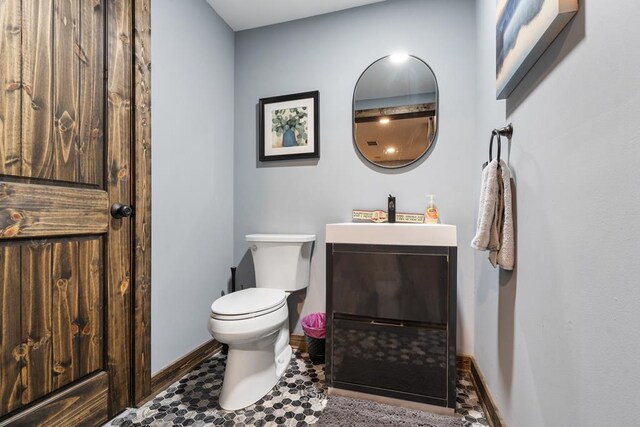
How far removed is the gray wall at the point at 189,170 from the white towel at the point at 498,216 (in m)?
1.48

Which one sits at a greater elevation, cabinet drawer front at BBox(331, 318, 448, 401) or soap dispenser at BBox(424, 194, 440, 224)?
soap dispenser at BBox(424, 194, 440, 224)

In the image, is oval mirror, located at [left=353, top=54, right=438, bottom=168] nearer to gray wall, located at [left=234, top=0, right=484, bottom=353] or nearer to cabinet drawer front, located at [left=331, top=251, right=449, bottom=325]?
gray wall, located at [left=234, top=0, right=484, bottom=353]

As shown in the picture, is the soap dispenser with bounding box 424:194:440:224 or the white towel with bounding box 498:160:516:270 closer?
the white towel with bounding box 498:160:516:270

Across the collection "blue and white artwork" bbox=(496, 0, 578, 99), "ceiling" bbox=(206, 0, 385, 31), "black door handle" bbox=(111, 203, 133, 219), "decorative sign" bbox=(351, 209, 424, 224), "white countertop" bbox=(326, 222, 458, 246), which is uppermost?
"ceiling" bbox=(206, 0, 385, 31)

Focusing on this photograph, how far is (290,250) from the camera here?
1767mm

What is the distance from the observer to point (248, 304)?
1.41 m

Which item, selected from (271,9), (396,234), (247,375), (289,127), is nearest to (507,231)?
(396,234)

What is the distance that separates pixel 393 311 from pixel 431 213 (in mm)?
602

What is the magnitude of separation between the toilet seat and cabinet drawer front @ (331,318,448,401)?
1.11ft

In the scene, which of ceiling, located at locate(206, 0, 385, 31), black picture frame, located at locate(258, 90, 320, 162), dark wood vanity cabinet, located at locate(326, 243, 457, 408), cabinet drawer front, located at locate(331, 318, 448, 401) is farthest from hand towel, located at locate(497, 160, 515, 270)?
ceiling, located at locate(206, 0, 385, 31)

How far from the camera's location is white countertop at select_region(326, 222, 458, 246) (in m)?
1.30

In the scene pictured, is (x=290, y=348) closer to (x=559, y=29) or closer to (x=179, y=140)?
(x=179, y=140)

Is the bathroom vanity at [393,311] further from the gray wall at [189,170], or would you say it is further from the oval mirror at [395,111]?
the gray wall at [189,170]

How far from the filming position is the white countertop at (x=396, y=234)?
1.30 metres
